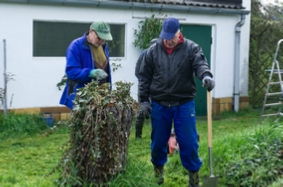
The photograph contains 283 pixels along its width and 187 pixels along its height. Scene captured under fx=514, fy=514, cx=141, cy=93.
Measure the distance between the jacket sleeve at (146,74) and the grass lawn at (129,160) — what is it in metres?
0.72

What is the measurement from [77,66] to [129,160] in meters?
1.35

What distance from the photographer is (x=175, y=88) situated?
5.61m

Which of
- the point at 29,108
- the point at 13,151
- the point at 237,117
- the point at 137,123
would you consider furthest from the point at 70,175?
the point at 237,117

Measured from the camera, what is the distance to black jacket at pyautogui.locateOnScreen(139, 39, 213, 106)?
5.58 meters

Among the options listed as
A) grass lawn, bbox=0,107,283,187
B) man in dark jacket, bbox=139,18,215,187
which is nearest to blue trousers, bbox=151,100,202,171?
man in dark jacket, bbox=139,18,215,187

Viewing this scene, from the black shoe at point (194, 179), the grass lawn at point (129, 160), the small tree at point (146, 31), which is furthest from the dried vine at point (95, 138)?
the small tree at point (146, 31)

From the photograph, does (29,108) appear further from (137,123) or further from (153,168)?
(153,168)

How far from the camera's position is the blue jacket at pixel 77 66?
600 centimetres

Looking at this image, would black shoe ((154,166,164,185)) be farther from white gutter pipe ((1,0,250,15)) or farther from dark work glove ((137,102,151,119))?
white gutter pipe ((1,0,250,15))

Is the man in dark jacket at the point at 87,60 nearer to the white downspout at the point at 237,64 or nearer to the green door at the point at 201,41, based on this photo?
the green door at the point at 201,41

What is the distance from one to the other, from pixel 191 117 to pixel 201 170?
1.01 meters

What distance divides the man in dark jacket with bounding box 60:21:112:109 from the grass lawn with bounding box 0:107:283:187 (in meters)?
0.79

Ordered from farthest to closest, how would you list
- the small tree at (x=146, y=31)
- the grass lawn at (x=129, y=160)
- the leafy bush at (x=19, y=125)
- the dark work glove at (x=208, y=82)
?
the small tree at (x=146, y=31) → the leafy bush at (x=19, y=125) → the grass lawn at (x=129, y=160) → the dark work glove at (x=208, y=82)

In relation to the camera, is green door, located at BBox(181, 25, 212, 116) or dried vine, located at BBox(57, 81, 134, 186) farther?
green door, located at BBox(181, 25, 212, 116)
